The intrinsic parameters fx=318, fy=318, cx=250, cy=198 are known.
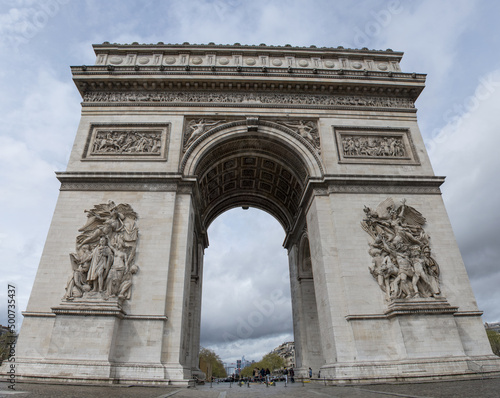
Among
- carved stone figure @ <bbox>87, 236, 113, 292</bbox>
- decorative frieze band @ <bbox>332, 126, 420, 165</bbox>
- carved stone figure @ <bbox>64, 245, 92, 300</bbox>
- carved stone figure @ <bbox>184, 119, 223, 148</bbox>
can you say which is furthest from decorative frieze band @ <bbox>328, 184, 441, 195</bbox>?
carved stone figure @ <bbox>64, 245, 92, 300</bbox>

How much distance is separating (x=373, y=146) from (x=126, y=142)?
12532 millimetres

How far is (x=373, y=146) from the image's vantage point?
53.9 feet

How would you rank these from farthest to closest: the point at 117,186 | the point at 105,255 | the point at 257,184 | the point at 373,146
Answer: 1. the point at 257,184
2. the point at 373,146
3. the point at 117,186
4. the point at 105,255

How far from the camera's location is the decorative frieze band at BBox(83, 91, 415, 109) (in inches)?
666

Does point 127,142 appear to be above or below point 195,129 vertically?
below

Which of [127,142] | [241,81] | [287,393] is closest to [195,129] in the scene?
[127,142]

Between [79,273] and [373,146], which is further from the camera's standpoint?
[373,146]

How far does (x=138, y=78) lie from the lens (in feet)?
54.9

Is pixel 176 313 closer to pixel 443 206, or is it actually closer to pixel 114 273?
pixel 114 273

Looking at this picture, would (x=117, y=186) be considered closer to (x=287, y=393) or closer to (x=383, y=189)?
(x=287, y=393)

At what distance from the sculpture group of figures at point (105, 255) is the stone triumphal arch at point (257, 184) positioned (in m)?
0.06

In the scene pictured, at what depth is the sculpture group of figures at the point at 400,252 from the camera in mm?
12414

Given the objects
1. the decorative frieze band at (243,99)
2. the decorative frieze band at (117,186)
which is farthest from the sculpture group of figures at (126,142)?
the decorative frieze band at (243,99)

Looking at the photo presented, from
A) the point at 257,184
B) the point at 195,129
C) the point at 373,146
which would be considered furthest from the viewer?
the point at 257,184
